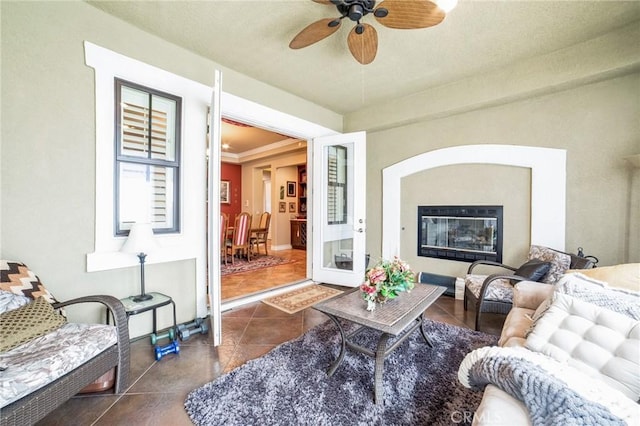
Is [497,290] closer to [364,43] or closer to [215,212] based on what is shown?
[364,43]

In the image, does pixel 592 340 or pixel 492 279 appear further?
pixel 492 279

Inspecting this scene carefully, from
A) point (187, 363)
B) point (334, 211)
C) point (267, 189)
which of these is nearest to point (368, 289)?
point (187, 363)

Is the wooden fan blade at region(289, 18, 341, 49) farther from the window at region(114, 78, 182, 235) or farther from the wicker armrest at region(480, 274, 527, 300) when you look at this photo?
the wicker armrest at region(480, 274, 527, 300)

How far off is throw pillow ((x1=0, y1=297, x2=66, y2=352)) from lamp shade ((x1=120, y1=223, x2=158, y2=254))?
1.81 ft

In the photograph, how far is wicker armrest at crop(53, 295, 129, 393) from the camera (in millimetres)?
1624

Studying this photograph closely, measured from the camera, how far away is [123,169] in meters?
2.23

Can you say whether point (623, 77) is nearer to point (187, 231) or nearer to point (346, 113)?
point (346, 113)

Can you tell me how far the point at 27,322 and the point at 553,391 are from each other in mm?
2459

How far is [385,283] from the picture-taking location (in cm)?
181

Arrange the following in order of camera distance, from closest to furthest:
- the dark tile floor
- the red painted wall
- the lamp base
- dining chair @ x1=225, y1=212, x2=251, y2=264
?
the dark tile floor
the lamp base
dining chair @ x1=225, y1=212, x2=251, y2=264
the red painted wall

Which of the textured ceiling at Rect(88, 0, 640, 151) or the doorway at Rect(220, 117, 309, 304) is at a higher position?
the textured ceiling at Rect(88, 0, 640, 151)

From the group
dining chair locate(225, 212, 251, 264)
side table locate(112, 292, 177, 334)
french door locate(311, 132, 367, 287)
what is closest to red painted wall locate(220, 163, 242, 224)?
dining chair locate(225, 212, 251, 264)

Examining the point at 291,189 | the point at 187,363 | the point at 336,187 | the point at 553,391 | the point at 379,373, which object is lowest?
the point at 187,363

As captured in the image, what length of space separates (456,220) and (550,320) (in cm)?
232
